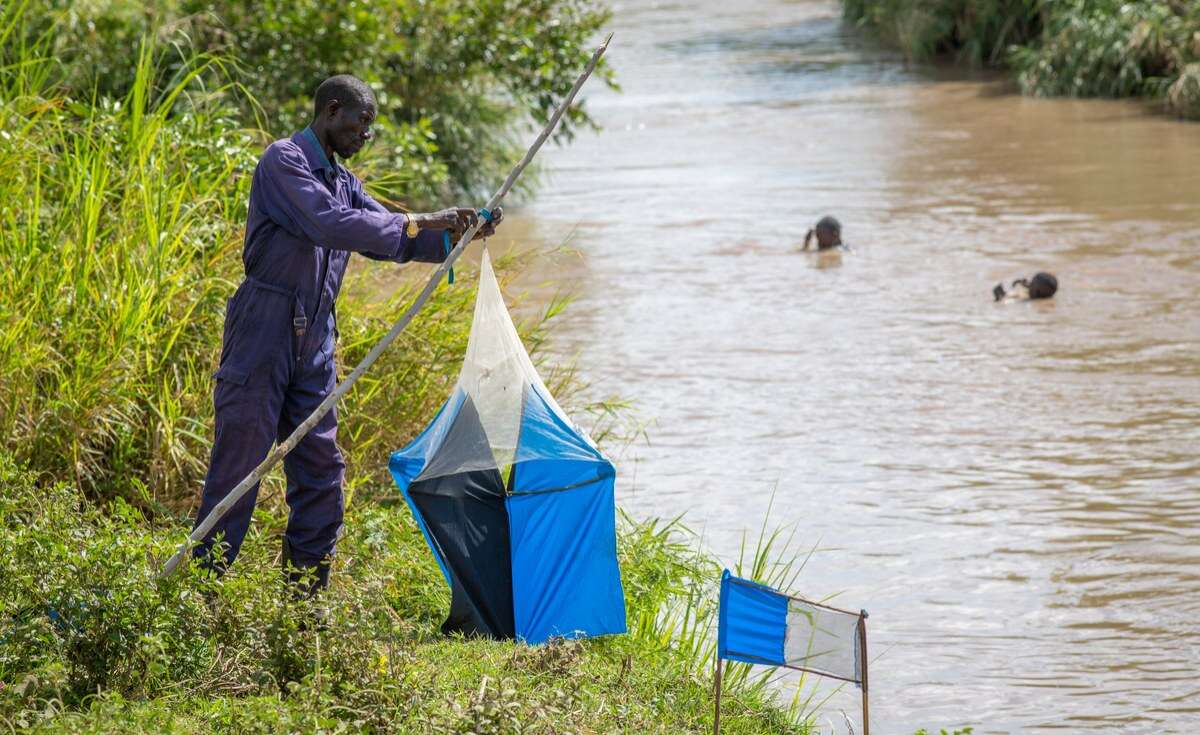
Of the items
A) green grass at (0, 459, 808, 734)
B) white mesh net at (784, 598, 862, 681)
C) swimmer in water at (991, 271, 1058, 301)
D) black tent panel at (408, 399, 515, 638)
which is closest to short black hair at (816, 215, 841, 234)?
swimmer in water at (991, 271, 1058, 301)

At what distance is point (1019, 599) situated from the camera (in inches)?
240

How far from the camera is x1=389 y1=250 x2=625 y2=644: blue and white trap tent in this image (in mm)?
4770

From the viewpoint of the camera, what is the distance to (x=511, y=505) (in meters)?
4.79

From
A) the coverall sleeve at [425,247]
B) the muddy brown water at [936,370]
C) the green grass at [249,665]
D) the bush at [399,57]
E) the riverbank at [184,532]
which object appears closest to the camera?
the green grass at [249,665]

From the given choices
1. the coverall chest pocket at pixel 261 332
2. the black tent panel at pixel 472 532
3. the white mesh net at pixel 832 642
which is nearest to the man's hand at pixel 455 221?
the coverall chest pocket at pixel 261 332

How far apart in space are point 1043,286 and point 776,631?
7500 mm

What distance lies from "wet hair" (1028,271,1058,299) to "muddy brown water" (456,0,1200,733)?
0.14 m

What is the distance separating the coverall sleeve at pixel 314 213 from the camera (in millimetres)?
4398

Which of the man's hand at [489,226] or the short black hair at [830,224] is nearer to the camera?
the man's hand at [489,226]

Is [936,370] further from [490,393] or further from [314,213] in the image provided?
[314,213]

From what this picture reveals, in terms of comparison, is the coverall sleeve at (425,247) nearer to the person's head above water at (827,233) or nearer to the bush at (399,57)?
the bush at (399,57)

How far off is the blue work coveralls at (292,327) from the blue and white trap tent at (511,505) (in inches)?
12.4

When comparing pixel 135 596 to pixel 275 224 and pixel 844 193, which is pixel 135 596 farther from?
pixel 844 193

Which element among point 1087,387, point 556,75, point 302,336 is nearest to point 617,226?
point 556,75
